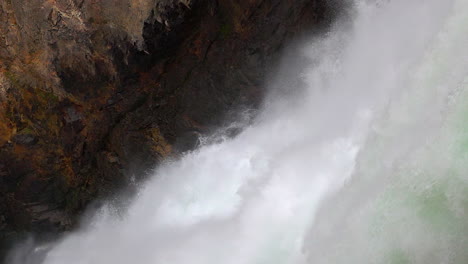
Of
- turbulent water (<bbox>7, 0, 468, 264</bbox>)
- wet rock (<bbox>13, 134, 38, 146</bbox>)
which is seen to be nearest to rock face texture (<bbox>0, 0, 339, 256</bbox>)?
wet rock (<bbox>13, 134, 38, 146</bbox>)

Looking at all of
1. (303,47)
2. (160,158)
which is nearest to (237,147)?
(160,158)

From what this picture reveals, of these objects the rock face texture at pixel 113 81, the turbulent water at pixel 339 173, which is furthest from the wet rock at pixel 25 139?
the turbulent water at pixel 339 173

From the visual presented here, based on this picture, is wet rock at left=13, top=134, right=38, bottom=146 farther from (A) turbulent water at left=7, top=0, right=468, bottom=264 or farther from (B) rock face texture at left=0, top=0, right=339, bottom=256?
(A) turbulent water at left=7, top=0, right=468, bottom=264

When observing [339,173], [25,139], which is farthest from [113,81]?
[339,173]

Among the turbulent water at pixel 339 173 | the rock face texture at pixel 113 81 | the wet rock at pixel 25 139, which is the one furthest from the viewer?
the wet rock at pixel 25 139

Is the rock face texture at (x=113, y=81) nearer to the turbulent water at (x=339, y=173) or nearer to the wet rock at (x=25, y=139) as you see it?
the wet rock at (x=25, y=139)

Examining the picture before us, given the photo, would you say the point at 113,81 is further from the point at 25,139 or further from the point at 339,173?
the point at 339,173

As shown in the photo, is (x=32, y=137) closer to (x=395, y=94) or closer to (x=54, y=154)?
(x=54, y=154)
